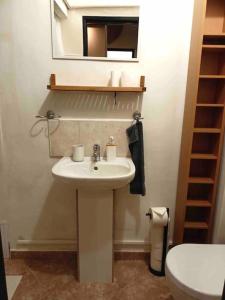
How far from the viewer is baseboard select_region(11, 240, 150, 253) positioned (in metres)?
1.85

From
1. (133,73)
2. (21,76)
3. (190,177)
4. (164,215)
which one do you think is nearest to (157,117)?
(133,73)

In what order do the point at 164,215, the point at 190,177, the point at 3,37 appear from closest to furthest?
the point at 3,37
the point at 164,215
the point at 190,177

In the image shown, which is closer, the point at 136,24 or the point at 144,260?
the point at 136,24

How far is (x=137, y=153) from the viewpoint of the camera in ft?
5.31

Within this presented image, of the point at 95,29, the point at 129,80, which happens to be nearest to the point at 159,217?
the point at 129,80

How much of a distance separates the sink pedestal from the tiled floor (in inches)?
3.5

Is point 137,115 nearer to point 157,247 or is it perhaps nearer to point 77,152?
point 77,152

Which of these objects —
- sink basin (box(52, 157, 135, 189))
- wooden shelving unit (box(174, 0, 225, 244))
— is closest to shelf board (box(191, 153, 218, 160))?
wooden shelving unit (box(174, 0, 225, 244))

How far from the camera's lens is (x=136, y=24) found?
1.51 meters

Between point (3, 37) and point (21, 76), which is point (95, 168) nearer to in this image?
point (21, 76)

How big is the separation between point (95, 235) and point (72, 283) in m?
0.44

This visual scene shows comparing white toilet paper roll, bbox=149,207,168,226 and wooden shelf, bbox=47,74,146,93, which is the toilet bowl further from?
wooden shelf, bbox=47,74,146,93

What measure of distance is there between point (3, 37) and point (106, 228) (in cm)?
153

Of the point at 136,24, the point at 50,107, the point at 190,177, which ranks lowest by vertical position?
the point at 190,177
